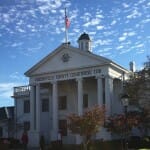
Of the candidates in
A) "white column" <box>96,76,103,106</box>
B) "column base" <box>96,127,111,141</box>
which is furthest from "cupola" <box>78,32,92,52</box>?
"column base" <box>96,127,111,141</box>

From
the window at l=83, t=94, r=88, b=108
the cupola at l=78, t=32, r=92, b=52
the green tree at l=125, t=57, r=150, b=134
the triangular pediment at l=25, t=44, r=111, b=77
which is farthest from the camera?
the cupola at l=78, t=32, r=92, b=52

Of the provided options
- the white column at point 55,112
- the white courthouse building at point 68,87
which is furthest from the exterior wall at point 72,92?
the white column at point 55,112

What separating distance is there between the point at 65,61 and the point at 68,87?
18.3 ft

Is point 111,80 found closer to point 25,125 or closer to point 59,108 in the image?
point 59,108

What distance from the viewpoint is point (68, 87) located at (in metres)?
57.3

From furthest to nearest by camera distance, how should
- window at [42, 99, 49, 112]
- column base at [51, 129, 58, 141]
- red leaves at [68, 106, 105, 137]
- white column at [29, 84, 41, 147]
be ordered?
window at [42, 99, 49, 112] → white column at [29, 84, 41, 147] → column base at [51, 129, 58, 141] → red leaves at [68, 106, 105, 137]

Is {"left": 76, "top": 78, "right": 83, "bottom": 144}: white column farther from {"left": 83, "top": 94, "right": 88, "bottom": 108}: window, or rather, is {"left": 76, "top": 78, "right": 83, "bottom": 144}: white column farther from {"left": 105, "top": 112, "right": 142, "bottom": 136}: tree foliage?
{"left": 105, "top": 112, "right": 142, "bottom": 136}: tree foliage

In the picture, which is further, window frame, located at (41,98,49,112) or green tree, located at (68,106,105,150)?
window frame, located at (41,98,49,112)

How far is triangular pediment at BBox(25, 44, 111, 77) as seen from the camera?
50.3 meters

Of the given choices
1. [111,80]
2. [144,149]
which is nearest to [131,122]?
[144,149]

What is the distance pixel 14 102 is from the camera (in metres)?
65.0

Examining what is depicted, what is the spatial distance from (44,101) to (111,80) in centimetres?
1318

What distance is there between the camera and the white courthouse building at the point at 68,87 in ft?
163

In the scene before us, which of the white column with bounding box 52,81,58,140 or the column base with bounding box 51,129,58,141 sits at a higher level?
the white column with bounding box 52,81,58,140
